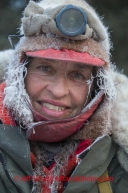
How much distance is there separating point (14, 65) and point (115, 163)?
729 mm

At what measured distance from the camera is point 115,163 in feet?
5.99

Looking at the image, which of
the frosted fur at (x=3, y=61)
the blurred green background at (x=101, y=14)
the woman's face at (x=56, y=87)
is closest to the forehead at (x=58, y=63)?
the woman's face at (x=56, y=87)

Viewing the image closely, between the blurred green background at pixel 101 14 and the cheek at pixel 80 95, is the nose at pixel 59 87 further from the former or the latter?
the blurred green background at pixel 101 14

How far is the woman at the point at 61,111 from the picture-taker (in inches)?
66.5

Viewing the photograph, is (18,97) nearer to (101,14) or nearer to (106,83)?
(106,83)

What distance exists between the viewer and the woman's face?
5.78 ft

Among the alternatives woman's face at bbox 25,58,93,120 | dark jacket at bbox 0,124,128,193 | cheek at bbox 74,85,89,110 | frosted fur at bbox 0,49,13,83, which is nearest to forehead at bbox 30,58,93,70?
woman's face at bbox 25,58,93,120

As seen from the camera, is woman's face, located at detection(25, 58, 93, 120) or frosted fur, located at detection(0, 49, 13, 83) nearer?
woman's face, located at detection(25, 58, 93, 120)

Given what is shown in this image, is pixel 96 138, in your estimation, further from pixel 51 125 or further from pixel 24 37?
pixel 24 37

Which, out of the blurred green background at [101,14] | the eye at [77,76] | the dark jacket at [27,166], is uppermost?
the blurred green background at [101,14]

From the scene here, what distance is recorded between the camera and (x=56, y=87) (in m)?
1.74

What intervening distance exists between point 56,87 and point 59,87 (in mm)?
15

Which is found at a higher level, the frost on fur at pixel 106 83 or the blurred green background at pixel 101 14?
the blurred green background at pixel 101 14

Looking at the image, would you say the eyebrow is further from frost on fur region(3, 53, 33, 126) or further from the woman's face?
frost on fur region(3, 53, 33, 126)
